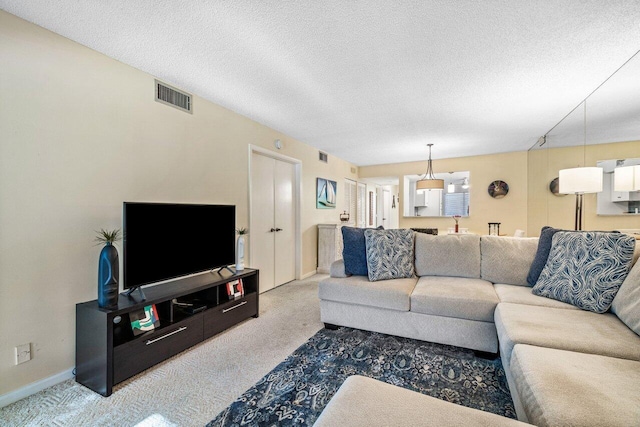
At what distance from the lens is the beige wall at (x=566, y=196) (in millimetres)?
2691

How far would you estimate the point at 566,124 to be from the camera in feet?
11.8

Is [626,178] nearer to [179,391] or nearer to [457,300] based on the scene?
[457,300]

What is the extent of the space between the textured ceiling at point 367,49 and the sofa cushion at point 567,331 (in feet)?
6.27

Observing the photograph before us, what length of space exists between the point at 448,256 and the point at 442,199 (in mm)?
5673

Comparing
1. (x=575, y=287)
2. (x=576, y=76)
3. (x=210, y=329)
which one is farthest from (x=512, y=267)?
(x=210, y=329)

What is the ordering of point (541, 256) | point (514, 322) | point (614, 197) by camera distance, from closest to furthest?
point (514, 322)
point (541, 256)
point (614, 197)

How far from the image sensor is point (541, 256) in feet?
8.04

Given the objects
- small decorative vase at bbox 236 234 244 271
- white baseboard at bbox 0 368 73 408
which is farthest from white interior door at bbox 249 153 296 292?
white baseboard at bbox 0 368 73 408

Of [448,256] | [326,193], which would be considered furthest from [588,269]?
[326,193]

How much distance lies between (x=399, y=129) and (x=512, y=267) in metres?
2.37

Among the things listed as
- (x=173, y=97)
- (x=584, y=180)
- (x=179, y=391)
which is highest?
(x=173, y=97)

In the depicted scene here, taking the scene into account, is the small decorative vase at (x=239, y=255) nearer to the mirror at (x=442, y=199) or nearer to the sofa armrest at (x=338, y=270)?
the sofa armrest at (x=338, y=270)

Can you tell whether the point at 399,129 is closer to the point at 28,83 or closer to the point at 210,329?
the point at 210,329

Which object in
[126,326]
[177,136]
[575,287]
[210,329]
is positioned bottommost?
[210,329]
